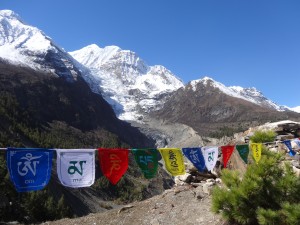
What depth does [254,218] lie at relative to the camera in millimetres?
9648

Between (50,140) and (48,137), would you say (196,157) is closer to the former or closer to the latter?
(50,140)

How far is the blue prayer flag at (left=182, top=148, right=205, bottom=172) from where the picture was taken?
1452 cm

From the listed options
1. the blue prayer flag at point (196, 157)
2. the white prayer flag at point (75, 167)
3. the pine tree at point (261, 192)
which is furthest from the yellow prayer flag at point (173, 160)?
the pine tree at point (261, 192)

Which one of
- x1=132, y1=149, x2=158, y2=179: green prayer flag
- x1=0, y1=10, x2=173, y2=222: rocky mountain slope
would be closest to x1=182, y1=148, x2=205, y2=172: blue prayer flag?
x1=132, y1=149, x2=158, y2=179: green prayer flag

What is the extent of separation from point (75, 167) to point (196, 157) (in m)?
5.95

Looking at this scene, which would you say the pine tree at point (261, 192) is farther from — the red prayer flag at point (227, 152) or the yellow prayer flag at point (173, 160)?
the red prayer flag at point (227, 152)

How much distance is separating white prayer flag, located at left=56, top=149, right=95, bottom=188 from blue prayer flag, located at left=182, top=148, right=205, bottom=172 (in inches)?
190

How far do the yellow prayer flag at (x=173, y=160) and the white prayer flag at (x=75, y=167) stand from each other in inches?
140

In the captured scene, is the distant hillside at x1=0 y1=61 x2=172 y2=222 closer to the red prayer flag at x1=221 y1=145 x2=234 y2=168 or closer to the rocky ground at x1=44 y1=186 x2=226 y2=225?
the rocky ground at x1=44 y1=186 x2=226 y2=225

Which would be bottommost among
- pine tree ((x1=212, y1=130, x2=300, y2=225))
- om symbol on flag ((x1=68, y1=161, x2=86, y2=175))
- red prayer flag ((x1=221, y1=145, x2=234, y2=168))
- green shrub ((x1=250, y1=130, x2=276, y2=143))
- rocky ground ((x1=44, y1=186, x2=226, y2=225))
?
rocky ground ((x1=44, y1=186, x2=226, y2=225))

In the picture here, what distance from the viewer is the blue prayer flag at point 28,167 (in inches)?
375

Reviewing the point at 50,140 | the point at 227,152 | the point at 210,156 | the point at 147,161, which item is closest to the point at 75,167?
the point at 147,161

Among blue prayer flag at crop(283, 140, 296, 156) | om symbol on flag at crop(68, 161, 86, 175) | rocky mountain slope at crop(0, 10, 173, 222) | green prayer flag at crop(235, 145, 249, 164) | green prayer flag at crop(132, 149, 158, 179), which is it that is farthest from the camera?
rocky mountain slope at crop(0, 10, 173, 222)

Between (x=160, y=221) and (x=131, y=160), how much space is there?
434 feet
